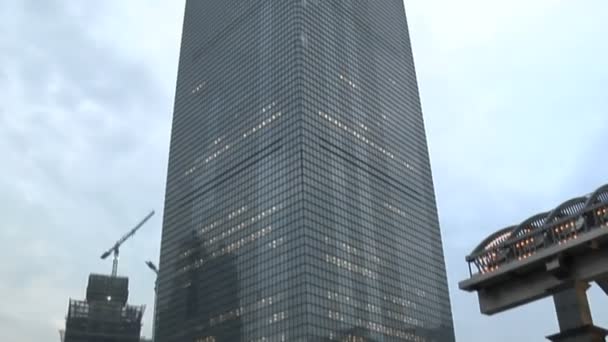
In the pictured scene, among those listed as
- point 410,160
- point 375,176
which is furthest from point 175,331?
point 410,160

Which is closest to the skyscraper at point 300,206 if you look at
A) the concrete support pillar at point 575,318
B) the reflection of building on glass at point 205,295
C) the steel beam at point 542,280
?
the reflection of building on glass at point 205,295

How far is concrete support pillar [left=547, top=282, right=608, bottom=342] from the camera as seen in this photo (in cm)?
2900

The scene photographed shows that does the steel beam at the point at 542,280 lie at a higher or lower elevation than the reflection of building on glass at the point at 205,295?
lower

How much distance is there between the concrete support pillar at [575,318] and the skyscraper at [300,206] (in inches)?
3973

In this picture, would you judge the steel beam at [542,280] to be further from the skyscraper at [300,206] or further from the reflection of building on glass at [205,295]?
the reflection of building on glass at [205,295]

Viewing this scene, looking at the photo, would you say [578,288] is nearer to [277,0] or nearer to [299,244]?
[299,244]

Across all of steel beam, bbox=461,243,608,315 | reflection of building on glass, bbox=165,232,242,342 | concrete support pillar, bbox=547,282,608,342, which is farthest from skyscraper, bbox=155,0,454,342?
concrete support pillar, bbox=547,282,608,342

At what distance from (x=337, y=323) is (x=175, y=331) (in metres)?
57.5

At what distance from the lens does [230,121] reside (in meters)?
185

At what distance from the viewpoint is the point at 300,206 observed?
14375 cm

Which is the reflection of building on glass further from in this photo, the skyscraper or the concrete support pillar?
the concrete support pillar

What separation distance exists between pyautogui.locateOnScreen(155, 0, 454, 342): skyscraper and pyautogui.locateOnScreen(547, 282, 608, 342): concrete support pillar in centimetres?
10092

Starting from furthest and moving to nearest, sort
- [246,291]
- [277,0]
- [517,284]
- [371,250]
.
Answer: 1. [277,0]
2. [371,250]
3. [246,291]
4. [517,284]

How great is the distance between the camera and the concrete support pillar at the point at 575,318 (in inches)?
1142
